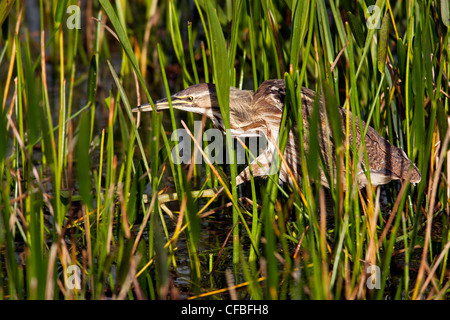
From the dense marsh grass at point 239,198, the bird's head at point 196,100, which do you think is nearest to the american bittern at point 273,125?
the bird's head at point 196,100

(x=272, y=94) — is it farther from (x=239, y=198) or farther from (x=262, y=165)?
(x=239, y=198)

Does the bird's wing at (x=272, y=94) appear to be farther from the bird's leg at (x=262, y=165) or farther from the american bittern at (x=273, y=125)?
the bird's leg at (x=262, y=165)

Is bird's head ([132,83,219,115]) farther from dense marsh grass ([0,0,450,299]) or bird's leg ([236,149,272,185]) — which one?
bird's leg ([236,149,272,185])

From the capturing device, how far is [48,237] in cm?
226

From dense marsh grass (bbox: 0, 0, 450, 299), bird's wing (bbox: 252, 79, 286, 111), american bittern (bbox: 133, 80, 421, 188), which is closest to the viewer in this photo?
dense marsh grass (bbox: 0, 0, 450, 299)

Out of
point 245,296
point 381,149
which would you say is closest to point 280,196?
point 381,149

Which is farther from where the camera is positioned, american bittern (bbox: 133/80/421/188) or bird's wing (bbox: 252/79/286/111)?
bird's wing (bbox: 252/79/286/111)

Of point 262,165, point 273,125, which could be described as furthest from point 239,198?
point 273,125

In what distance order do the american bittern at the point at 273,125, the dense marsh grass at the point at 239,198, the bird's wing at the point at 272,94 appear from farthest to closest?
the bird's wing at the point at 272,94 → the american bittern at the point at 273,125 → the dense marsh grass at the point at 239,198

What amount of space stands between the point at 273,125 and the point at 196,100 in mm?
305

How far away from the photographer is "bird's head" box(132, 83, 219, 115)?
233cm

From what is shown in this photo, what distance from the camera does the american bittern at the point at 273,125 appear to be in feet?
7.25

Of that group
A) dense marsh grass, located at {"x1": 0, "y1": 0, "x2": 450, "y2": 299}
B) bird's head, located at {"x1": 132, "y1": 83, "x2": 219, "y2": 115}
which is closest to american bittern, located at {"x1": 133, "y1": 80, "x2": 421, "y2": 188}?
bird's head, located at {"x1": 132, "y1": 83, "x2": 219, "y2": 115}
